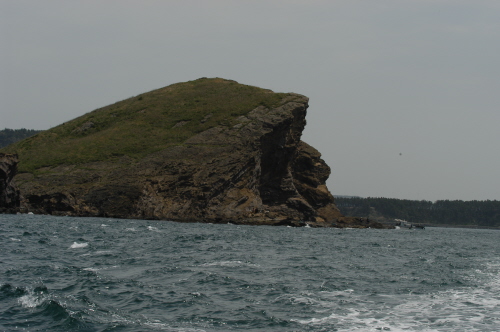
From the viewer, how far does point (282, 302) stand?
62.4 feet

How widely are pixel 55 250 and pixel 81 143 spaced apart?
84954mm

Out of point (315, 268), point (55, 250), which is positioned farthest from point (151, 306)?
point (55, 250)

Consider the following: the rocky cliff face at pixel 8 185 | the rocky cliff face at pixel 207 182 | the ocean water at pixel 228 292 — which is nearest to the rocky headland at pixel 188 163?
the rocky cliff face at pixel 207 182

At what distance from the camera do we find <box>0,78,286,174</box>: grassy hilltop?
104 m

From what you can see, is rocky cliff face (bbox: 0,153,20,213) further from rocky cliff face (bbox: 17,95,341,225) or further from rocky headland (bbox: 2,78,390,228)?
rocky cliff face (bbox: 17,95,341,225)

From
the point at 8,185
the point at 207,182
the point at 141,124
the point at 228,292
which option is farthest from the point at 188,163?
the point at 228,292

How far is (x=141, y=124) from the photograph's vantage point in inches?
4712

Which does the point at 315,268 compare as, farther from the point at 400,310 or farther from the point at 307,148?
the point at 307,148

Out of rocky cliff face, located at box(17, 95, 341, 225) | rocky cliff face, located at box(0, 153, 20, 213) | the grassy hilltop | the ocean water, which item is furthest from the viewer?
the grassy hilltop

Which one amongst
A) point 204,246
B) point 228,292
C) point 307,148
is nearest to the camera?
point 228,292

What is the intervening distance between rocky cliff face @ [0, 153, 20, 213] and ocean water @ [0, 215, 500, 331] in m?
46.6

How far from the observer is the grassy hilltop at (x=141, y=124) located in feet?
343

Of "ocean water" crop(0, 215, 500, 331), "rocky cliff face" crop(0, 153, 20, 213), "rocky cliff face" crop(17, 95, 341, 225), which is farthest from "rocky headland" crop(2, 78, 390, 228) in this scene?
"ocean water" crop(0, 215, 500, 331)

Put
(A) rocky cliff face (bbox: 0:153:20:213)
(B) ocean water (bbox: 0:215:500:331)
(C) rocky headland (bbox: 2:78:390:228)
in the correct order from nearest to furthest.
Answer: (B) ocean water (bbox: 0:215:500:331)
(A) rocky cliff face (bbox: 0:153:20:213)
(C) rocky headland (bbox: 2:78:390:228)
